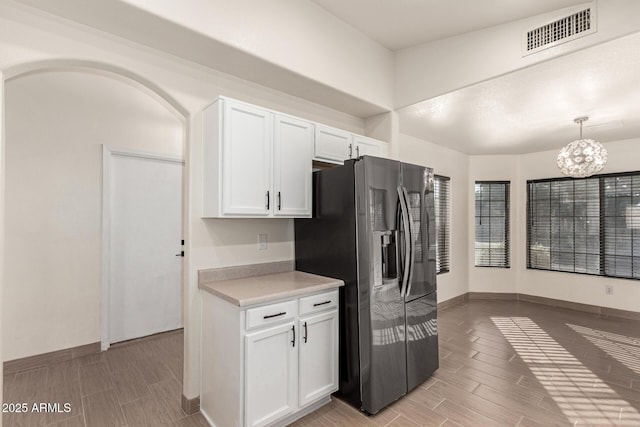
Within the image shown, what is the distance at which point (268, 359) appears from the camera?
2.00 m

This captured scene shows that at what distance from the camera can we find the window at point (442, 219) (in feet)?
16.3

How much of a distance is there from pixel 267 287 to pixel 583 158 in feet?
12.0

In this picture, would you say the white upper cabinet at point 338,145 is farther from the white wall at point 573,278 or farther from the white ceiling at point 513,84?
the white wall at point 573,278

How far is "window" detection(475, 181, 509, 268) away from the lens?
565 cm

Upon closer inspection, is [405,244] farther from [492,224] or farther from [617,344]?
[492,224]

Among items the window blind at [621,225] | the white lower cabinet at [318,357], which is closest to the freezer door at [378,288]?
the white lower cabinet at [318,357]

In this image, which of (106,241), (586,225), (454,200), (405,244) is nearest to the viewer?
(405,244)

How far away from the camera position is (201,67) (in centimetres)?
242

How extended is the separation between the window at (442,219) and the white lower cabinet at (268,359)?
3191mm

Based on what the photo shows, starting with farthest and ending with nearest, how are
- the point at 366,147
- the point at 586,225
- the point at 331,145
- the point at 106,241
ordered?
the point at 586,225 < the point at 106,241 < the point at 366,147 < the point at 331,145

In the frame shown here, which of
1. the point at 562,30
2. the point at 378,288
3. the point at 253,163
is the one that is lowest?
the point at 378,288

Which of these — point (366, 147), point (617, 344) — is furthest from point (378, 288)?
point (617, 344)

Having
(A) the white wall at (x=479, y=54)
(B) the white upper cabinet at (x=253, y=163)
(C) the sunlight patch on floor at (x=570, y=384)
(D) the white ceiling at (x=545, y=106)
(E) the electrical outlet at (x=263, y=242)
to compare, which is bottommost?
(C) the sunlight patch on floor at (x=570, y=384)

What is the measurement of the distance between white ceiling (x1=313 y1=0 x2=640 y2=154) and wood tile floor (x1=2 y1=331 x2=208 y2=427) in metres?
3.46
